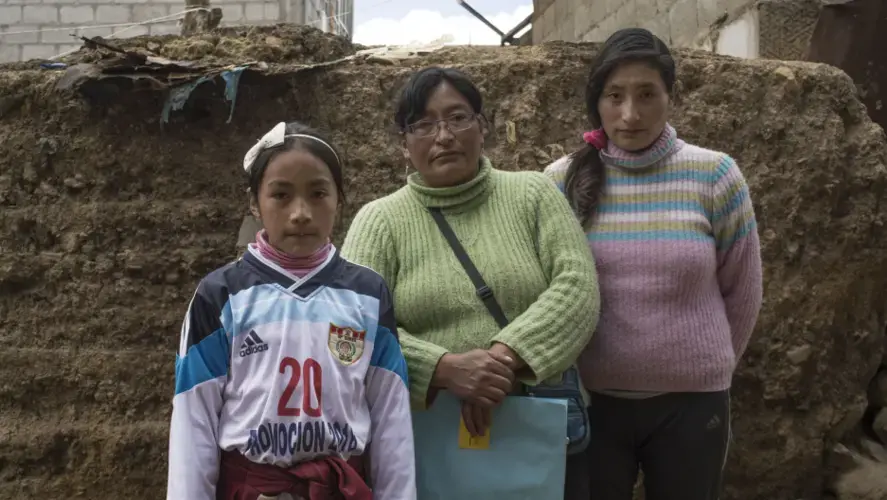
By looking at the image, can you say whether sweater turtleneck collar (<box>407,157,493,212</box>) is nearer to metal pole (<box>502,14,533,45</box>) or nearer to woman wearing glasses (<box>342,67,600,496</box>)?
woman wearing glasses (<box>342,67,600,496</box>)

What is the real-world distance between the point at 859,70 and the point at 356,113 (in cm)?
252

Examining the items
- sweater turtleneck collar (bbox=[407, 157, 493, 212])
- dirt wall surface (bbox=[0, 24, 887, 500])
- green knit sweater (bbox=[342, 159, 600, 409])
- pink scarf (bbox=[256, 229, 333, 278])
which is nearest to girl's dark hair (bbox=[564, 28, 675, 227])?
green knit sweater (bbox=[342, 159, 600, 409])

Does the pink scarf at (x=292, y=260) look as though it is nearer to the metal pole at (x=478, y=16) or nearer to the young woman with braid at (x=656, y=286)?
the young woman with braid at (x=656, y=286)

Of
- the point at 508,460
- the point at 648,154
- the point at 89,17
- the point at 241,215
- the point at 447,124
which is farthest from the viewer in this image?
the point at 89,17

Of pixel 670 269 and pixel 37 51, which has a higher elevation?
pixel 37 51

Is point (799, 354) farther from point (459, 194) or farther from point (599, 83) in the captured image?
point (459, 194)

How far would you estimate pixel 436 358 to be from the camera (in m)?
1.72

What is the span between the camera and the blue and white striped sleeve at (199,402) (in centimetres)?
150

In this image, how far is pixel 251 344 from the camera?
5.13ft

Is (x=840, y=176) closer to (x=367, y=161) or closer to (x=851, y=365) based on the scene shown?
(x=851, y=365)

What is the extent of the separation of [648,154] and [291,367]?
41.6 inches

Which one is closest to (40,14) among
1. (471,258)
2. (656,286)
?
(471,258)

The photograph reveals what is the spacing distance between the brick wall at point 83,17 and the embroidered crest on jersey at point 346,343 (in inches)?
269

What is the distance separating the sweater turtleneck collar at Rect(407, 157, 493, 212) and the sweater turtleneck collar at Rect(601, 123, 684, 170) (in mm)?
354
